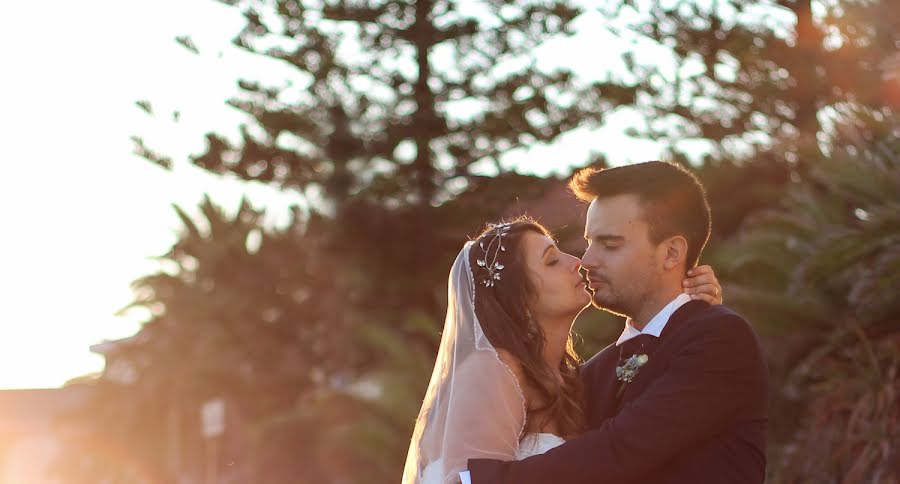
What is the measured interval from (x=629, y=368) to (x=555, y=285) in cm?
47

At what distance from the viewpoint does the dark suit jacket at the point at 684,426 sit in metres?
3.88

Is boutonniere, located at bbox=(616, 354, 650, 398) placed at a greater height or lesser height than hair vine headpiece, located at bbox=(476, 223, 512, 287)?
lesser

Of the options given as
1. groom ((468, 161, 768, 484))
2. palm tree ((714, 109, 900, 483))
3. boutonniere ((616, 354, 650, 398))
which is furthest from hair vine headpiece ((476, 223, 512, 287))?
palm tree ((714, 109, 900, 483))

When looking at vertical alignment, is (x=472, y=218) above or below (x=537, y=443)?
below

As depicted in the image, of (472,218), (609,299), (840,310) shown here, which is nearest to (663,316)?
(609,299)

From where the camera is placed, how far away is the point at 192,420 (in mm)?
41156

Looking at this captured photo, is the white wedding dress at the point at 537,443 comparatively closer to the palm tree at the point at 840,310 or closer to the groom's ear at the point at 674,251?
the groom's ear at the point at 674,251

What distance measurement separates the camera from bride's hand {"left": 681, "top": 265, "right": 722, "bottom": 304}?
14.2 ft

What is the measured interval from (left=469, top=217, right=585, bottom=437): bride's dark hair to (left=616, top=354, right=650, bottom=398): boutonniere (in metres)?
0.24

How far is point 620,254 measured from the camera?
429 centimetres

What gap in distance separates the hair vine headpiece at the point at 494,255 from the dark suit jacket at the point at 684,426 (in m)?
0.71

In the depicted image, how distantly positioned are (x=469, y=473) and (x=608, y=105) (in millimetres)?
19820

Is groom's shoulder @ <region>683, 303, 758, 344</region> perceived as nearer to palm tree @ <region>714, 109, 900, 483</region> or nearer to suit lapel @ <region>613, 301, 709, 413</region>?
suit lapel @ <region>613, 301, 709, 413</region>

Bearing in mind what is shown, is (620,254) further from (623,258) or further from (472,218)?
(472,218)
